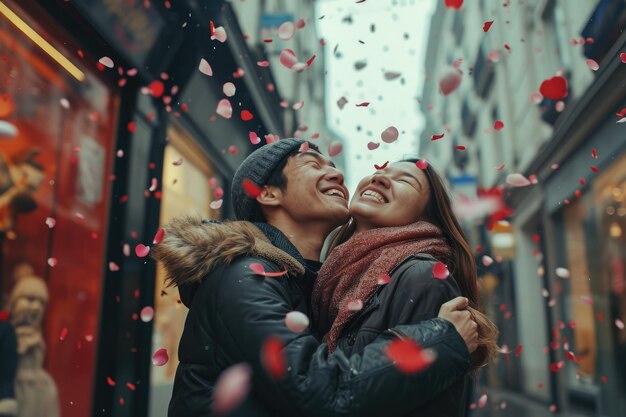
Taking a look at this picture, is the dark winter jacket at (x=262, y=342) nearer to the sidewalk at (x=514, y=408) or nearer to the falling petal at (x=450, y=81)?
the falling petal at (x=450, y=81)

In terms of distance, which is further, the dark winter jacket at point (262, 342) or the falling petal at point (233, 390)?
the falling petal at point (233, 390)

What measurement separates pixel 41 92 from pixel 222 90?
4.09m

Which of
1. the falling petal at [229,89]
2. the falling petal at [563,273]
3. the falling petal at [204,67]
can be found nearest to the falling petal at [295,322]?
the falling petal at [204,67]

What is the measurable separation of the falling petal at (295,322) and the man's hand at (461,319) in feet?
1.54

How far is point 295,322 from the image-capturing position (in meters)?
2.06

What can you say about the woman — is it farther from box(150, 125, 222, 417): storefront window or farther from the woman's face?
box(150, 125, 222, 417): storefront window

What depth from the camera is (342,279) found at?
243cm

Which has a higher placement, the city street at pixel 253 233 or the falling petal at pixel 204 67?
the falling petal at pixel 204 67

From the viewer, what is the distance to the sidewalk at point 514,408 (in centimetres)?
1132

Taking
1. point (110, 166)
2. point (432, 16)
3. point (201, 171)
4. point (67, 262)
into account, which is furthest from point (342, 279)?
point (432, 16)

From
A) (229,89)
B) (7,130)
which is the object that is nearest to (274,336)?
→ (7,130)

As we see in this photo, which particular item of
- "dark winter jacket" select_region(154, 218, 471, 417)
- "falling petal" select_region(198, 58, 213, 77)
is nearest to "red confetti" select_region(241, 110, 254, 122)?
"falling petal" select_region(198, 58, 213, 77)

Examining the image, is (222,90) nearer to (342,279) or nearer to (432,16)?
(342,279)

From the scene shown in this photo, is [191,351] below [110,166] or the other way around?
below
